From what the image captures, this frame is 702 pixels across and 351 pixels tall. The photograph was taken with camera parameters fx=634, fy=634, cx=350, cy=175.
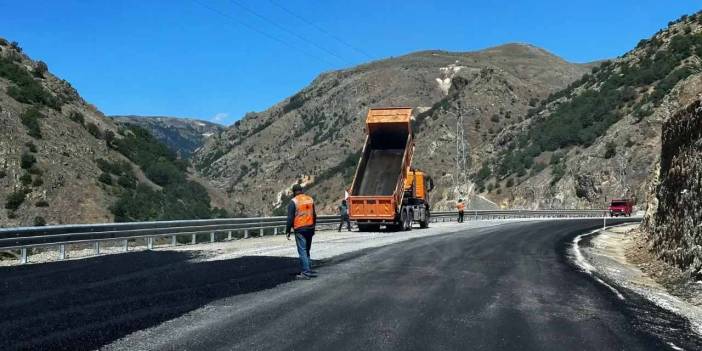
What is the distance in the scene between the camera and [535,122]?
91562 millimetres

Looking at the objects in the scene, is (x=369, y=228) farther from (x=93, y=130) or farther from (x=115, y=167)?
(x=93, y=130)

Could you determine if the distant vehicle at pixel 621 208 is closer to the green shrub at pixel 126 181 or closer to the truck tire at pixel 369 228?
the truck tire at pixel 369 228

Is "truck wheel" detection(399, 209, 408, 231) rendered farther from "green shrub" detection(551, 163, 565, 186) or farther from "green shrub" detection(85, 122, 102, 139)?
"green shrub" detection(551, 163, 565, 186)

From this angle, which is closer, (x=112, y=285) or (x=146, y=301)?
(x=146, y=301)

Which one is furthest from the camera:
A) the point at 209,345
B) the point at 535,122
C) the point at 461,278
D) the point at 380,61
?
the point at 380,61

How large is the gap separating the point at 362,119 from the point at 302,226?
120 m

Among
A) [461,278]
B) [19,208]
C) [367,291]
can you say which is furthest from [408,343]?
[19,208]

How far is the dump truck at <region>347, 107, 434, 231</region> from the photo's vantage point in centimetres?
2697

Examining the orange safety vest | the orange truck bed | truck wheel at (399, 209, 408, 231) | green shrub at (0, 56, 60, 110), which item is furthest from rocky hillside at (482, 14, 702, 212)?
the orange safety vest

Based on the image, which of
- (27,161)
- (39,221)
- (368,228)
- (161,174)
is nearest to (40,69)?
(161,174)

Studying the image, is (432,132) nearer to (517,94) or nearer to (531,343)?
(517,94)

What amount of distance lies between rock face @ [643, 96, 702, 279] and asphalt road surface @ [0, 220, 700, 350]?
231cm

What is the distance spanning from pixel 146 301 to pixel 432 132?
95063 millimetres

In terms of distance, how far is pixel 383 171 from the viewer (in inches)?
1096
